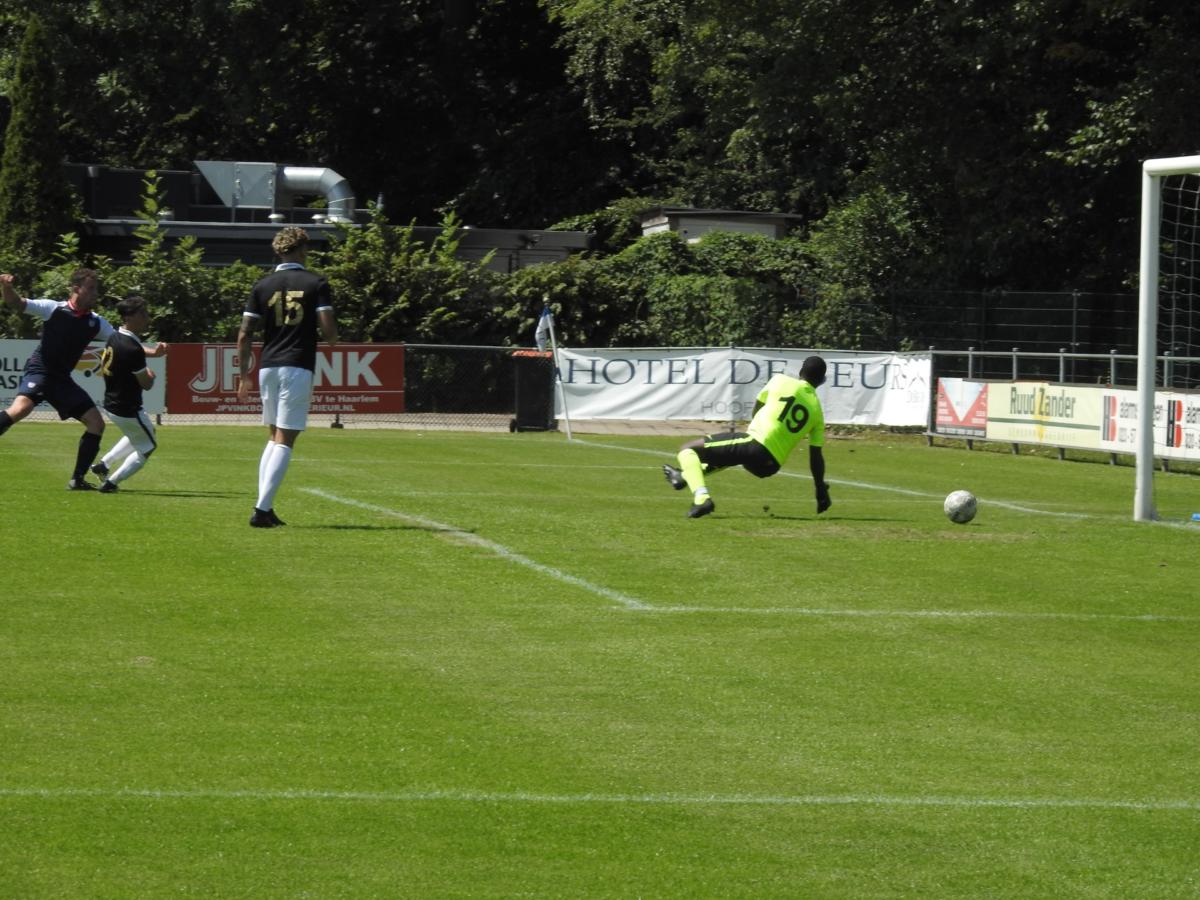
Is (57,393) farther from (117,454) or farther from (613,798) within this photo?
(613,798)

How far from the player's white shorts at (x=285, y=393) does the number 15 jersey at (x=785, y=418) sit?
3.95 metres

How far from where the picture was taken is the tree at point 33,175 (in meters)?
41.5

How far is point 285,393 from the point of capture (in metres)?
12.9

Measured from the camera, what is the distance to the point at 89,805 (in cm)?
596

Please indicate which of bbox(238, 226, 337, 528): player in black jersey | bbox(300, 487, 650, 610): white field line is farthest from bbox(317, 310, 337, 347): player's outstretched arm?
bbox(300, 487, 650, 610): white field line

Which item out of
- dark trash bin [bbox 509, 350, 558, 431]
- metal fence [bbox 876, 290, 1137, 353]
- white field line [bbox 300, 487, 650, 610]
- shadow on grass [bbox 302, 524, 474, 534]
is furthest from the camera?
metal fence [bbox 876, 290, 1137, 353]

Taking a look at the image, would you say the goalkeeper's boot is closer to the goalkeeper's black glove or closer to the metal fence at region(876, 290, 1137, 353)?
the goalkeeper's black glove

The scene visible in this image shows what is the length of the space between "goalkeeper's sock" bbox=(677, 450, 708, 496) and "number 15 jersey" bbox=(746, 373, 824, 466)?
51 cm

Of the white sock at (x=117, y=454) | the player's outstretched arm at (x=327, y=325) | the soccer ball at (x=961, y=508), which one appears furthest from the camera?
the white sock at (x=117, y=454)

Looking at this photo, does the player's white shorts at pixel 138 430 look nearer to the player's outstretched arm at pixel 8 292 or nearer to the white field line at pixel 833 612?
the player's outstretched arm at pixel 8 292

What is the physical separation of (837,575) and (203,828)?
676cm

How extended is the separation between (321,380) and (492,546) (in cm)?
1965

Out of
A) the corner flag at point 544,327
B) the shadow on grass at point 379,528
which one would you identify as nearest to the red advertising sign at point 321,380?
the corner flag at point 544,327

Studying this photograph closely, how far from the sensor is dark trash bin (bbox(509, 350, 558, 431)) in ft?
104
